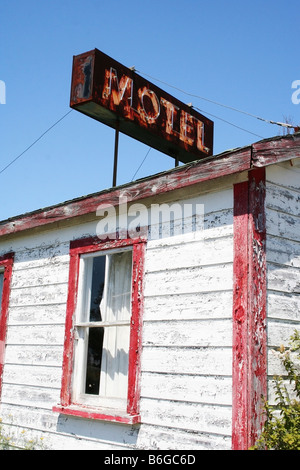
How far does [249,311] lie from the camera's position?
4.72 m

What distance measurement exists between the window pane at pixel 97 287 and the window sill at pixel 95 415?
1.00 meters

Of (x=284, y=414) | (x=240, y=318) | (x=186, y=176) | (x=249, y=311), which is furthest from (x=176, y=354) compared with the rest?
(x=186, y=176)

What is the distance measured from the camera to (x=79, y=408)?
236 inches

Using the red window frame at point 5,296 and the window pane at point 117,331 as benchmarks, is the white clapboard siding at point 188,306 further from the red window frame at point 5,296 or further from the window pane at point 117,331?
the red window frame at point 5,296

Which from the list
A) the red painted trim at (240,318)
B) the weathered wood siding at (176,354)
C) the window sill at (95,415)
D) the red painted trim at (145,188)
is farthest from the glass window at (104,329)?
the red painted trim at (240,318)

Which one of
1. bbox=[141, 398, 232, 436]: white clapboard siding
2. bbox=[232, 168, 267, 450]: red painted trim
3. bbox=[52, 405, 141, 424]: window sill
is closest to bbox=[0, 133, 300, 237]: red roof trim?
bbox=[232, 168, 267, 450]: red painted trim

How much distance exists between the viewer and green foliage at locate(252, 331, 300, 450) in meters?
4.46

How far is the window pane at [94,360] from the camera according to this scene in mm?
6109

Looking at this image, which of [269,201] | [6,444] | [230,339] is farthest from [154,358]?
[6,444]

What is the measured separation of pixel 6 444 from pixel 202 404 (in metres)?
3.19

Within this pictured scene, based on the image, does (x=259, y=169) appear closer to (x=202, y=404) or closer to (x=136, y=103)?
(x=202, y=404)

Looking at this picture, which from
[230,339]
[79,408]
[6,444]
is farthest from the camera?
[6,444]

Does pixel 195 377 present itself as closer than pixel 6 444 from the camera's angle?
Yes

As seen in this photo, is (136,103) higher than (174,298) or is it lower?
higher
